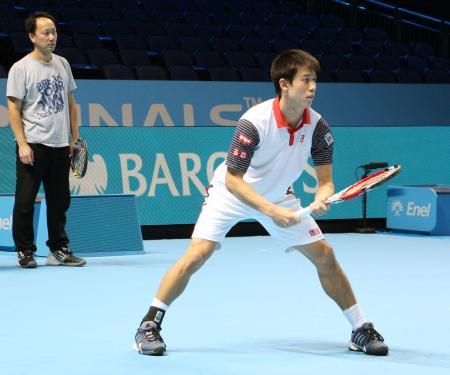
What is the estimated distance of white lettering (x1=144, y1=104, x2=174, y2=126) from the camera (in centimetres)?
1238

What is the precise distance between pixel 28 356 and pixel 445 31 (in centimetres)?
1616

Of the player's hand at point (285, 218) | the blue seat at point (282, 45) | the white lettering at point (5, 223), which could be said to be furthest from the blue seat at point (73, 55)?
the player's hand at point (285, 218)

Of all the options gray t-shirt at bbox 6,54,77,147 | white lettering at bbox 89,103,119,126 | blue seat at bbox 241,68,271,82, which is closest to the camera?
gray t-shirt at bbox 6,54,77,147

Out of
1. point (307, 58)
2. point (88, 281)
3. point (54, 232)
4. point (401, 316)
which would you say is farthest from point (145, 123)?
point (307, 58)

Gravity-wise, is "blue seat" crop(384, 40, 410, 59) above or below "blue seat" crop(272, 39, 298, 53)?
above

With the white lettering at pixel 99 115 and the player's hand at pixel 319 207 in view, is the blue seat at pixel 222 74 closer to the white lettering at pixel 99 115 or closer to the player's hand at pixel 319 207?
the white lettering at pixel 99 115

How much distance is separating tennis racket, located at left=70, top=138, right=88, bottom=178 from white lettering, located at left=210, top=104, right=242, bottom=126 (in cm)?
481

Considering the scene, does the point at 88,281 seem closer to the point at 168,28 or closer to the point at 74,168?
the point at 74,168

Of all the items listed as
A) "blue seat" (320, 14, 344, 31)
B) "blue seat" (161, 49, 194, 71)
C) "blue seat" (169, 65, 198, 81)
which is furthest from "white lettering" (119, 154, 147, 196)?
"blue seat" (320, 14, 344, 31)

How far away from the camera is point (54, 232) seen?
8133 mm

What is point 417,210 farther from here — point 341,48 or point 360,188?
point 360,188

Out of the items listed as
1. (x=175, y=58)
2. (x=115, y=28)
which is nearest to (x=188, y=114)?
(x=175, y=58)

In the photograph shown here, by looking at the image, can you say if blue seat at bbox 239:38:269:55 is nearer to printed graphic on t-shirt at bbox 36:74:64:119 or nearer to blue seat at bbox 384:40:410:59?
blue seat at bbox 384:40:410:59

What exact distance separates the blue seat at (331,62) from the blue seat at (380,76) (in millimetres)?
535
